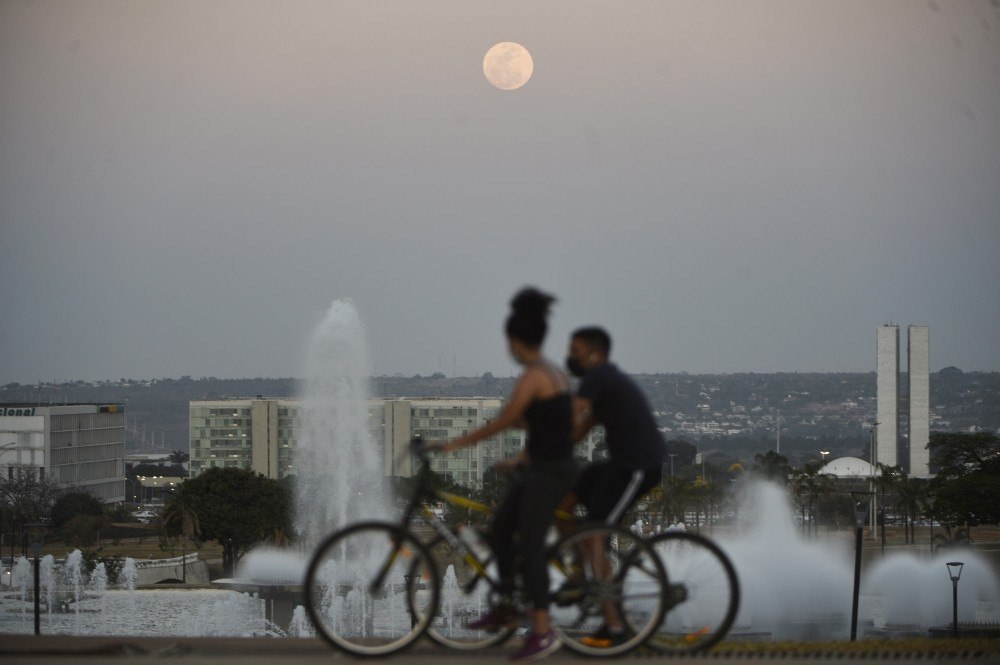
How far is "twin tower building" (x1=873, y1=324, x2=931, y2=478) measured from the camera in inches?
7215

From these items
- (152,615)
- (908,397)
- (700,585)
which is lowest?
(152,615)

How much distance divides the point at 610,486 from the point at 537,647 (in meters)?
1.01

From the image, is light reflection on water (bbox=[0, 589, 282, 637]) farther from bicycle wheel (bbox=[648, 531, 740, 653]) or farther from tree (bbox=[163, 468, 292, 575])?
bicycle wheel (bbox=[648, 531, 740, 653])

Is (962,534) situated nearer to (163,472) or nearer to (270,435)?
(270,435)

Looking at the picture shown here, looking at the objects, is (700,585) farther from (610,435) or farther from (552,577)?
(610,435)

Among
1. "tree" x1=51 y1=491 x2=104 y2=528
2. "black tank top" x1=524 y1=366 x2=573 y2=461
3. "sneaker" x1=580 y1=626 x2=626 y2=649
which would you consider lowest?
"tree" x1=51 y1=491 x2=104 y2=528

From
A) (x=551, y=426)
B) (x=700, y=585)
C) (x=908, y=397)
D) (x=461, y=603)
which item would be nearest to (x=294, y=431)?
(x=908, y=397)

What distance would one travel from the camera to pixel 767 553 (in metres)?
63.8

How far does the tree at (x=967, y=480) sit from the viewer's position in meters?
67.6

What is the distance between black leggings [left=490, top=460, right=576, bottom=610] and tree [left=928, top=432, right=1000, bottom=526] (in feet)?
209

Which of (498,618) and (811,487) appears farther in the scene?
(811,487)

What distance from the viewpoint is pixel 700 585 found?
27.3ft

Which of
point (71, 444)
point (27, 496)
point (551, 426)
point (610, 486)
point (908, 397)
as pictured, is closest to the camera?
point (551, 426)

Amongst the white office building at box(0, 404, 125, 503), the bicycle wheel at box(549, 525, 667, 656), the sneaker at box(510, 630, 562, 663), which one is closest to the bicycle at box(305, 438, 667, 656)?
the bicycle wheel at box(549, 525, 667, 656)
